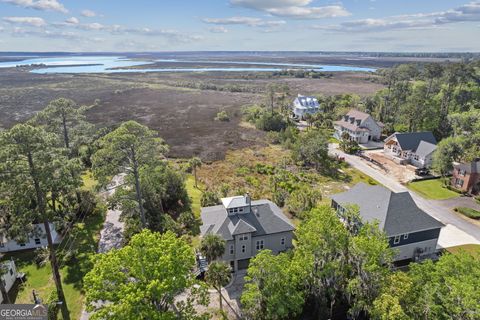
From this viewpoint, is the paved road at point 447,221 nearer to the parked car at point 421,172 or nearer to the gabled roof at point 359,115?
the parked car at point 421,172

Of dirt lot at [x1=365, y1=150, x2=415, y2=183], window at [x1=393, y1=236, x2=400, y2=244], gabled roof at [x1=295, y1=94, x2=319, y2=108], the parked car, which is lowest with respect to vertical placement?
dirt lot at [x1=365, y1=150, x2=415, y2=183]

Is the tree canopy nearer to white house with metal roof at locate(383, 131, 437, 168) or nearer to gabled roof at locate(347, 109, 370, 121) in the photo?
white house with metal roof at locate(383, 131, 437, 168)

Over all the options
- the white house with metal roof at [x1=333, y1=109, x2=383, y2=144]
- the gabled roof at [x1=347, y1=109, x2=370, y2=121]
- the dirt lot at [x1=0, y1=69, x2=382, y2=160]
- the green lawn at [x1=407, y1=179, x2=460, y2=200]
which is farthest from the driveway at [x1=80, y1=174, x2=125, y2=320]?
the gabled roof at [x1=347, y1=109, x2=370, y2=121]

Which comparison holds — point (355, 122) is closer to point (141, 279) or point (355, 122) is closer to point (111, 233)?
point (111, 233)

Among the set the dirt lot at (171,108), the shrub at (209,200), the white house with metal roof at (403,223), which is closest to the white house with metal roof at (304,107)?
the dirt lot at (171,108)

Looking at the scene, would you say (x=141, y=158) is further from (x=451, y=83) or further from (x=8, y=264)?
(x=451, y=83)

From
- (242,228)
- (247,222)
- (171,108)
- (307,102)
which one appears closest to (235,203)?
(247,222)
